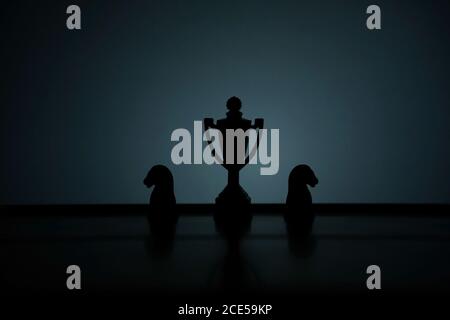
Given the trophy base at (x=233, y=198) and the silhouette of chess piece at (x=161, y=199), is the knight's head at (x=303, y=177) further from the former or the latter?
the silhouette of chess piece at (x=161, y=199)

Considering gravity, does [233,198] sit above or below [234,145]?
below

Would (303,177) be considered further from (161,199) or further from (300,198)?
(161,199)

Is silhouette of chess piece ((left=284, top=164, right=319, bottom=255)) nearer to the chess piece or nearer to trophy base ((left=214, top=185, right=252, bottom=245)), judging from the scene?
the chess piece

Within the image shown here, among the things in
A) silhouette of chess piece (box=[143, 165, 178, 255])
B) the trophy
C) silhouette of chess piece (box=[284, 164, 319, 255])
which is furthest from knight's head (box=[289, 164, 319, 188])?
silhouette of chess piece (box=[143, 165, 178, 255])

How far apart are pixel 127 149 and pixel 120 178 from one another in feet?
0.32

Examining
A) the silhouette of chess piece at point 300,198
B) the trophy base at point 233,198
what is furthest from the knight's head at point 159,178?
the silhouette of chess piece at point 300,198

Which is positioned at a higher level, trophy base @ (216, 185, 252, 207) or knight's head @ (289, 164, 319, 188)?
knight's head @ (289, 164, 319, 188)

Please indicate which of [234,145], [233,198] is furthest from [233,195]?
[234,145]

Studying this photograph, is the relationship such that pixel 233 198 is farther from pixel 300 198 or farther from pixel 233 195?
pixel 300 198

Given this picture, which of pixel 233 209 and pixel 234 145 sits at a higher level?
pixel 234 145

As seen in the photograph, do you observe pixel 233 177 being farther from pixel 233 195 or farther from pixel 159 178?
pixel 159 178

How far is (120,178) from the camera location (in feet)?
4.26

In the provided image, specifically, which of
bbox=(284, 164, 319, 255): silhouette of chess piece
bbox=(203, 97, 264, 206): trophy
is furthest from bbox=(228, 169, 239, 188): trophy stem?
bbox=(284, 164, 319, 255): silhouette of chess piece
